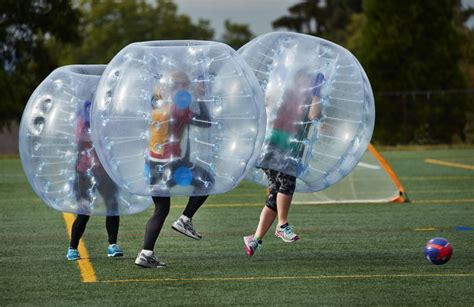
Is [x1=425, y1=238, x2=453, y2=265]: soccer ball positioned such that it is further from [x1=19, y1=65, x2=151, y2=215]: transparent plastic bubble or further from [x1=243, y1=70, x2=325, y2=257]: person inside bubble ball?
[x1=19, y1=65, x2=151, y2=215]: transparent plastic bubble

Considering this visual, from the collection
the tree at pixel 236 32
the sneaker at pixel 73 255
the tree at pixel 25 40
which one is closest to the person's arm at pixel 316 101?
the sneaker at pixel 73 255

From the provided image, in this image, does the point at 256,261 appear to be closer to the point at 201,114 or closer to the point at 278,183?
the point at 278,183

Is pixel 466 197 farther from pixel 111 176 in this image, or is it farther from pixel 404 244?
pixel 111 176

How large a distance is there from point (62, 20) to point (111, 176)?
25106 millimetres

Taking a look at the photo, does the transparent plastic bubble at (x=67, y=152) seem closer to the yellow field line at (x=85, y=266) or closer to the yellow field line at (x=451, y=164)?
the yellow field line at (x=85, y=266)

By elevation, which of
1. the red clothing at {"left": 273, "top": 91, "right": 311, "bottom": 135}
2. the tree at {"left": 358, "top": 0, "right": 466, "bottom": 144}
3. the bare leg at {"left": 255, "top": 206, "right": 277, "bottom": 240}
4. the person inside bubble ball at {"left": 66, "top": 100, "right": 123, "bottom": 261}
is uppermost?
the red clothing at {"left": 273, "top": 91, "right": 311, "bottom": 135}

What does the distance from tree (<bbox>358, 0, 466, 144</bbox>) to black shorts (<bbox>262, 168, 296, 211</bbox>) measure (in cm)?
2609

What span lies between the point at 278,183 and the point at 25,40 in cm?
2560

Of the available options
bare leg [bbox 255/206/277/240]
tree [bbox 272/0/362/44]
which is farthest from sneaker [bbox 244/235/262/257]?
tree [bbox 272/0/362/44]

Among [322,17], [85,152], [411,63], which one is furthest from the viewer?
[322,17]

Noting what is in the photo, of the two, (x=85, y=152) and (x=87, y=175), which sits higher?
(x=85, y=152)

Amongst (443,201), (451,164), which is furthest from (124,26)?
(443,201)

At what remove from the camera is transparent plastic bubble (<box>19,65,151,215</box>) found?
988cm

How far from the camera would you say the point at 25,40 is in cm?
3478
